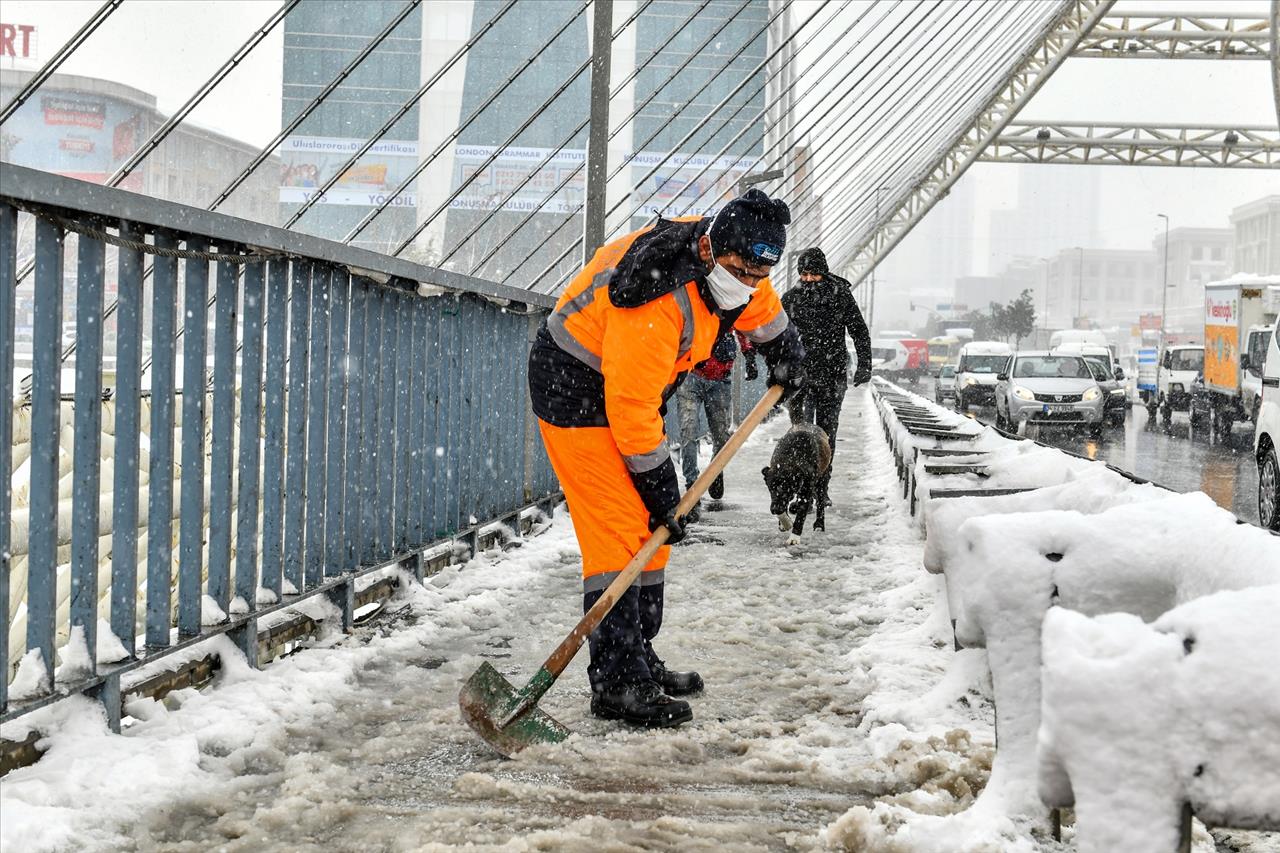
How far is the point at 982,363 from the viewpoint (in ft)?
106

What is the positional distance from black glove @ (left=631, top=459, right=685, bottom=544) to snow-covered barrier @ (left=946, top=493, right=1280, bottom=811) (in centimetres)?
125

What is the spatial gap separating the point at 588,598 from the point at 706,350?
867 millimetres

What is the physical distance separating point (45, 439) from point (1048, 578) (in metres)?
2.32

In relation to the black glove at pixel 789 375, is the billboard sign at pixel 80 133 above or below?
above

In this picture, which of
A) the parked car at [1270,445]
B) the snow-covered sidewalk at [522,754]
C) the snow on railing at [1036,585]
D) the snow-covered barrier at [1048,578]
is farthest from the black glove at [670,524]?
the parked car at [1270,445]

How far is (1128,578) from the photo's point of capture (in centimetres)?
268

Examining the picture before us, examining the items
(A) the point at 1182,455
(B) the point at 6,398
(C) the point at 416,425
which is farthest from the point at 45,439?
(A) the point at 1182,455

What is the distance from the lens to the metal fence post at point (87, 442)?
10.5 feet

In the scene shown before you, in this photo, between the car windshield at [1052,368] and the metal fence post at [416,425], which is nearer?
the metal fence post at [416,425]

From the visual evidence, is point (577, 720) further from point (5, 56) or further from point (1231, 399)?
point (5, 56)

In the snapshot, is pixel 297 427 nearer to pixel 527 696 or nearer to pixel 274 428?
pixel 274 428

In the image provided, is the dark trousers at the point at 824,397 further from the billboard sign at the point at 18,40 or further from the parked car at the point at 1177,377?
the billboard sign at the point at 18,40

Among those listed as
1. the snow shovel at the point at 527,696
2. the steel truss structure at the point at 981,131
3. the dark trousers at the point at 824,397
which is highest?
the steel truss structure at the point at 981,131

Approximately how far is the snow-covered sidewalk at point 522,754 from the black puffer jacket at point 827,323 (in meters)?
2.93
